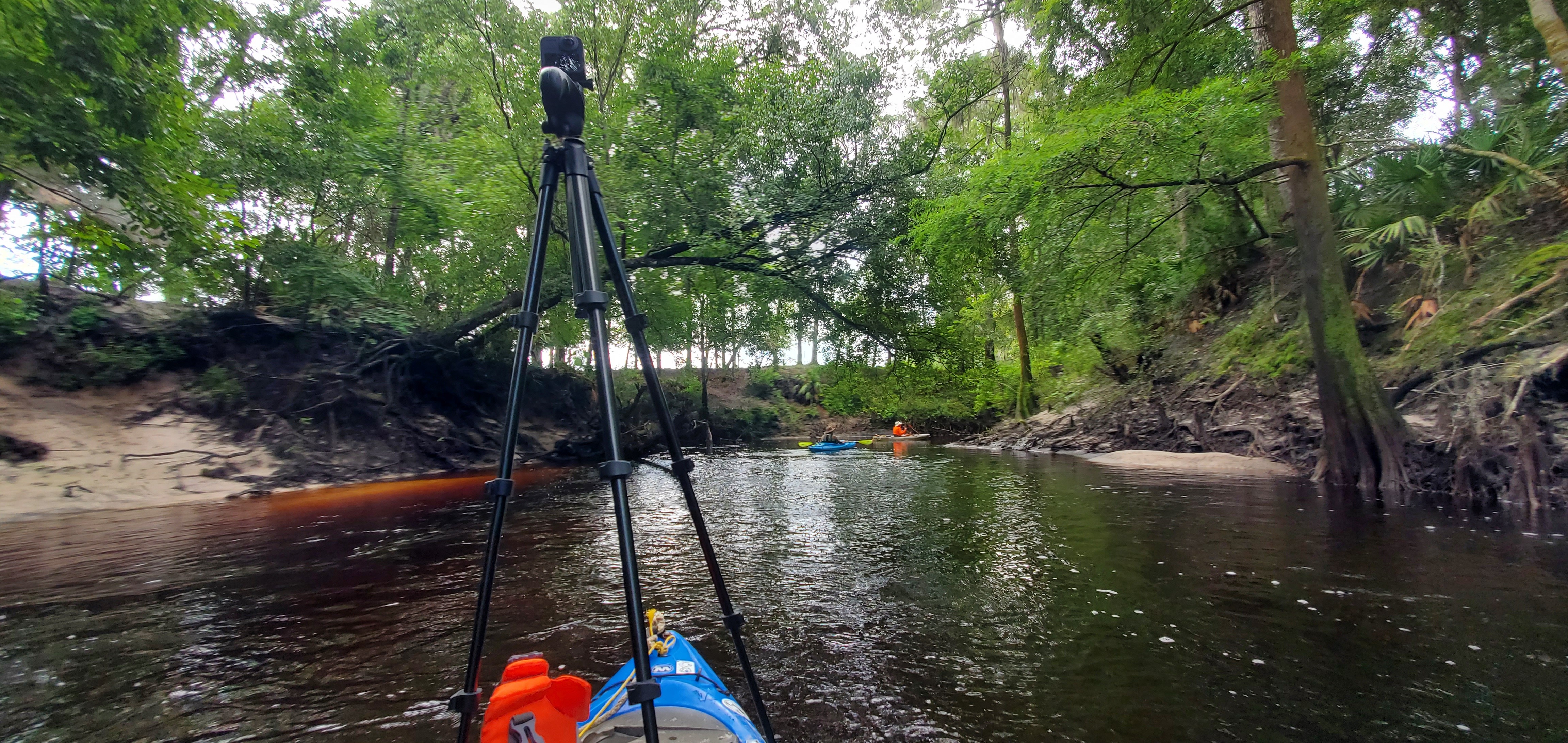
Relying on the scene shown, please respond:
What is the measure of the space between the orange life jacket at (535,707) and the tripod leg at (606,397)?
0.13 metres

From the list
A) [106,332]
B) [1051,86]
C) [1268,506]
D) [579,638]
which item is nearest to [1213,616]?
[579,638]

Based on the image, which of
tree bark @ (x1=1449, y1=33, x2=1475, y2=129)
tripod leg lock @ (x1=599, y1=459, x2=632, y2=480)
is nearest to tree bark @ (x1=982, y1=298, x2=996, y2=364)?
tree bark @ (x1=1449, y1=33, x2=1475, y2=129)

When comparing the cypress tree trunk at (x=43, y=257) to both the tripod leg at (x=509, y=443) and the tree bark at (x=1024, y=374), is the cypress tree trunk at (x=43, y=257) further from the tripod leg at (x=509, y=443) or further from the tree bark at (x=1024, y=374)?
the tree bark at (x=1024, y=374)

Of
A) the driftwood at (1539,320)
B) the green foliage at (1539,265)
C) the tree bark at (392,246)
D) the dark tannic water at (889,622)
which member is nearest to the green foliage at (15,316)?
the tree bark at (392,246)

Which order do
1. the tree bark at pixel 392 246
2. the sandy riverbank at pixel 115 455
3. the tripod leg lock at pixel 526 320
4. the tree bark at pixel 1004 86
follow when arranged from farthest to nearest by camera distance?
the tree bark at pixel 1004 86 < the tree bark at pixel 392 246 < the sandy riverbank at pixel 115 455 < the tripod leg lock at pixel 526 320

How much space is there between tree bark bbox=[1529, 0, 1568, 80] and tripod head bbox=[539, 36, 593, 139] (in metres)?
12.1

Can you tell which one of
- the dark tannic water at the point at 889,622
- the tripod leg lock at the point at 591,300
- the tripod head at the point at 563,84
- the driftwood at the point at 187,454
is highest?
the tripod head at the point at 563,84

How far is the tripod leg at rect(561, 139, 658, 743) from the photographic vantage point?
126cm

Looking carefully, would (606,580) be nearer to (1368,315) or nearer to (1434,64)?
(1368,315)

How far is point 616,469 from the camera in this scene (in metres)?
1.36

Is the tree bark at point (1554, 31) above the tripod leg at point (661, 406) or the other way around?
above

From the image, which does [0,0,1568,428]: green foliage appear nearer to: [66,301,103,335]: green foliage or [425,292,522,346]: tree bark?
[66,301,103,335]: green foliage

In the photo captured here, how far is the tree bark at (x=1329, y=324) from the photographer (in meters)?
8.33

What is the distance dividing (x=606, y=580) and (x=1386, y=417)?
10295 millimetres
